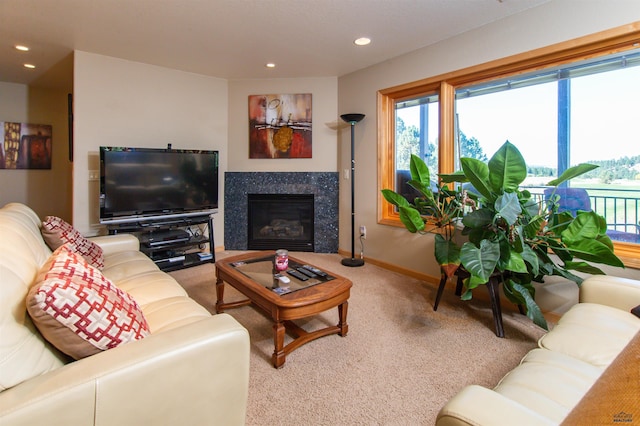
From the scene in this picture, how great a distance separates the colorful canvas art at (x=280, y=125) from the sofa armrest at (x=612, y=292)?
3.49 metres

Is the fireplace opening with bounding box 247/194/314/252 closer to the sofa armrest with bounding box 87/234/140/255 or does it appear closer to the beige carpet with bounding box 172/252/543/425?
the beige carpet with bounding box 172/252/543/425

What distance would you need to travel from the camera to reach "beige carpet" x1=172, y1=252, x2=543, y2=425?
5.27 feet

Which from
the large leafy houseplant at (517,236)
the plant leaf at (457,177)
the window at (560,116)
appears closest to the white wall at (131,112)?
the window at (560,116)

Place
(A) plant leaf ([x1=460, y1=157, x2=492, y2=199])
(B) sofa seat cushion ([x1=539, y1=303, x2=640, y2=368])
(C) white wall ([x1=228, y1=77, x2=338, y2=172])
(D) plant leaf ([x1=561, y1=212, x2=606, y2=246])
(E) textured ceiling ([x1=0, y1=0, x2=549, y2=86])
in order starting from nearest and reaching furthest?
(B) sofa seat cushion ([x1=539, y1=303, x2=640, y2=368])
(D) plant leaf ([x1=561, y1=212, x2=606, y2=246])
(A) plant leaf ([x1=460, y1=157, x2=492, y2=199])
(E) textured ceiling ([x1=0, y1=0, x2=549, y2=86])
(C) white wall ([x1=228, y1=77, x2=338, y2=172])

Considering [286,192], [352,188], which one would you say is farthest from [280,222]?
[352,188]

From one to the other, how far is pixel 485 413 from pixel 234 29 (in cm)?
335

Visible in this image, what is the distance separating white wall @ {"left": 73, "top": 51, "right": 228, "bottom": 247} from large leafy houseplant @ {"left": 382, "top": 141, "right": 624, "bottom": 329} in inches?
141

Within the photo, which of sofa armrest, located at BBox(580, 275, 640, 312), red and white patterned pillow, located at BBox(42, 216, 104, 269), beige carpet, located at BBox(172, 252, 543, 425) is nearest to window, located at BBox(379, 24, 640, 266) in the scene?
sofa armrest, located at BBox(580, 275, 640, 312)

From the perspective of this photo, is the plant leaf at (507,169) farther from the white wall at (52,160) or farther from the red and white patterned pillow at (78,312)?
the white wall at (52,160)

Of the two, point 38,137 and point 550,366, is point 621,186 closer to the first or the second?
point 550,366

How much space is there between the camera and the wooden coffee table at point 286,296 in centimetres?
189

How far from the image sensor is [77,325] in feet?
3.36

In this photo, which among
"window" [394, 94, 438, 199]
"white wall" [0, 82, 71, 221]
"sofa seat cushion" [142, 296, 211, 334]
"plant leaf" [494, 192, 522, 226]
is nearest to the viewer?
"sofa seat cushion" [142, 296, 211, 334]

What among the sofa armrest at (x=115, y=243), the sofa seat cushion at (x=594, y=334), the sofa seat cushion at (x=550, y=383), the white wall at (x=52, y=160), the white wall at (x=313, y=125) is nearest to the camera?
the sofa seat cushion at (x=550, y=383)
